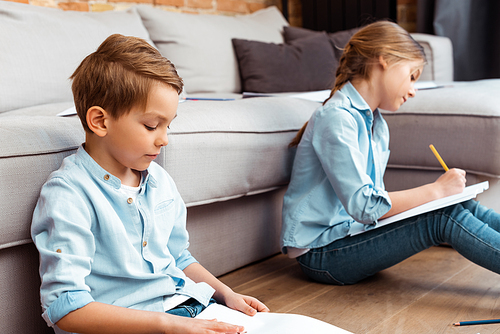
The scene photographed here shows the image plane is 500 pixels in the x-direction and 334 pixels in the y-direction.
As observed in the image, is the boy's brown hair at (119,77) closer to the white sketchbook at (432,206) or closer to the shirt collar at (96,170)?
the shirt collar at (96,170)

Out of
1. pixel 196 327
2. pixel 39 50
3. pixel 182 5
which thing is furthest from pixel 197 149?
pixel 182 5

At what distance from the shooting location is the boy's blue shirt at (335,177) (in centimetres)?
109

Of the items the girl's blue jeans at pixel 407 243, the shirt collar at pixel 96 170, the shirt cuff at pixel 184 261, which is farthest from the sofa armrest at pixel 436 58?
the shirt collar at pixel 96 170

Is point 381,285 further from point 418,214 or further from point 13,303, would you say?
point 13,303

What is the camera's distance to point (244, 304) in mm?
834

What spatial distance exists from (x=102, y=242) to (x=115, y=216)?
0.04 metres

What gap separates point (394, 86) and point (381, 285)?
495 mm

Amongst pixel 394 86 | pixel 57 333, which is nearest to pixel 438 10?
pixel 394 86

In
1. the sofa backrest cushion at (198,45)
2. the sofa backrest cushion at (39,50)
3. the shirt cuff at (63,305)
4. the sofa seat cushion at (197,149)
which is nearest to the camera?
the shirt cuff at (63,305)

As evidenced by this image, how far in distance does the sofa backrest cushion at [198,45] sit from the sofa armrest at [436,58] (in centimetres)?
82

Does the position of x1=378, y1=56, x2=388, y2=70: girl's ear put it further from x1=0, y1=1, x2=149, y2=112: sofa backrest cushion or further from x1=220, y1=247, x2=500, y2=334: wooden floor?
x1=0, y1=1, x2=149, y2=112: sofa backrest cushion

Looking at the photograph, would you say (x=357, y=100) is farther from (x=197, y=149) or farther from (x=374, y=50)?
(x=197, y=149)

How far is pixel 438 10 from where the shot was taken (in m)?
2.62

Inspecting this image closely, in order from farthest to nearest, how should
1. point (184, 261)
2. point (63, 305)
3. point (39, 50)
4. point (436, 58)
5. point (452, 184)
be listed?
point (436, 58) < point (39, 50) < point (452, 184) < point (184, 261) < point (63, 305)
